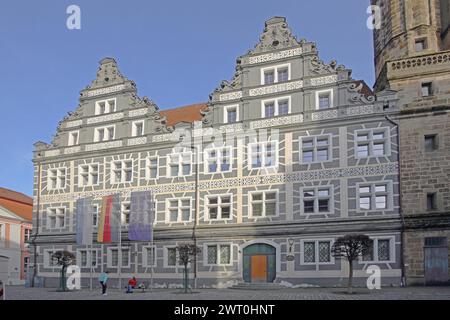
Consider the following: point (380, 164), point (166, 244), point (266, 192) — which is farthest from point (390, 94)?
point (166, 244)

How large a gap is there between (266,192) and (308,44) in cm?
894

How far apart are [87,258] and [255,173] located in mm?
13238

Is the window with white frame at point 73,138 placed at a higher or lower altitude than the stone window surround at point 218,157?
higher

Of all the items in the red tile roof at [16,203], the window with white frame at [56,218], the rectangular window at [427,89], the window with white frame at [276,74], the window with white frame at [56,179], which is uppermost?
the window with white frame at [276,74]

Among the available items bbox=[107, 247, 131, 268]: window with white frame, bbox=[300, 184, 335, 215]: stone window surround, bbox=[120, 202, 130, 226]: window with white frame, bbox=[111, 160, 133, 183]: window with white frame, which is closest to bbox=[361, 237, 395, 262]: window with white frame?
bbox=[300, 184, 335, 215]: stone window surround

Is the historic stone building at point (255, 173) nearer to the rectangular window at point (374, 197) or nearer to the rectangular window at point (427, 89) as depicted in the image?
the rectangular window at point (374, 197)

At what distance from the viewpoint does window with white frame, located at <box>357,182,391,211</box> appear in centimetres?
2761

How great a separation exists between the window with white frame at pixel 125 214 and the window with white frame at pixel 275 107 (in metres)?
10.8

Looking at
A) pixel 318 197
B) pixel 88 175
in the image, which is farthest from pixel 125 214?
pixel 318 197

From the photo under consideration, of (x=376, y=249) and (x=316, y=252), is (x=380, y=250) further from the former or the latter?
(x=316, y=252)

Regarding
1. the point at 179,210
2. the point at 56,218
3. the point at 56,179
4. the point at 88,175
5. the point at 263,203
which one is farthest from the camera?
the point at 56,179

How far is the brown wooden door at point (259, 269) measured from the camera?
29.5 metres

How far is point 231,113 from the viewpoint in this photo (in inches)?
1268

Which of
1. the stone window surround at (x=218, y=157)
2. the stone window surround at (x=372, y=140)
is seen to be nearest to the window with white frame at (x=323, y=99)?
the stone window surround at (x=372, y=140)
